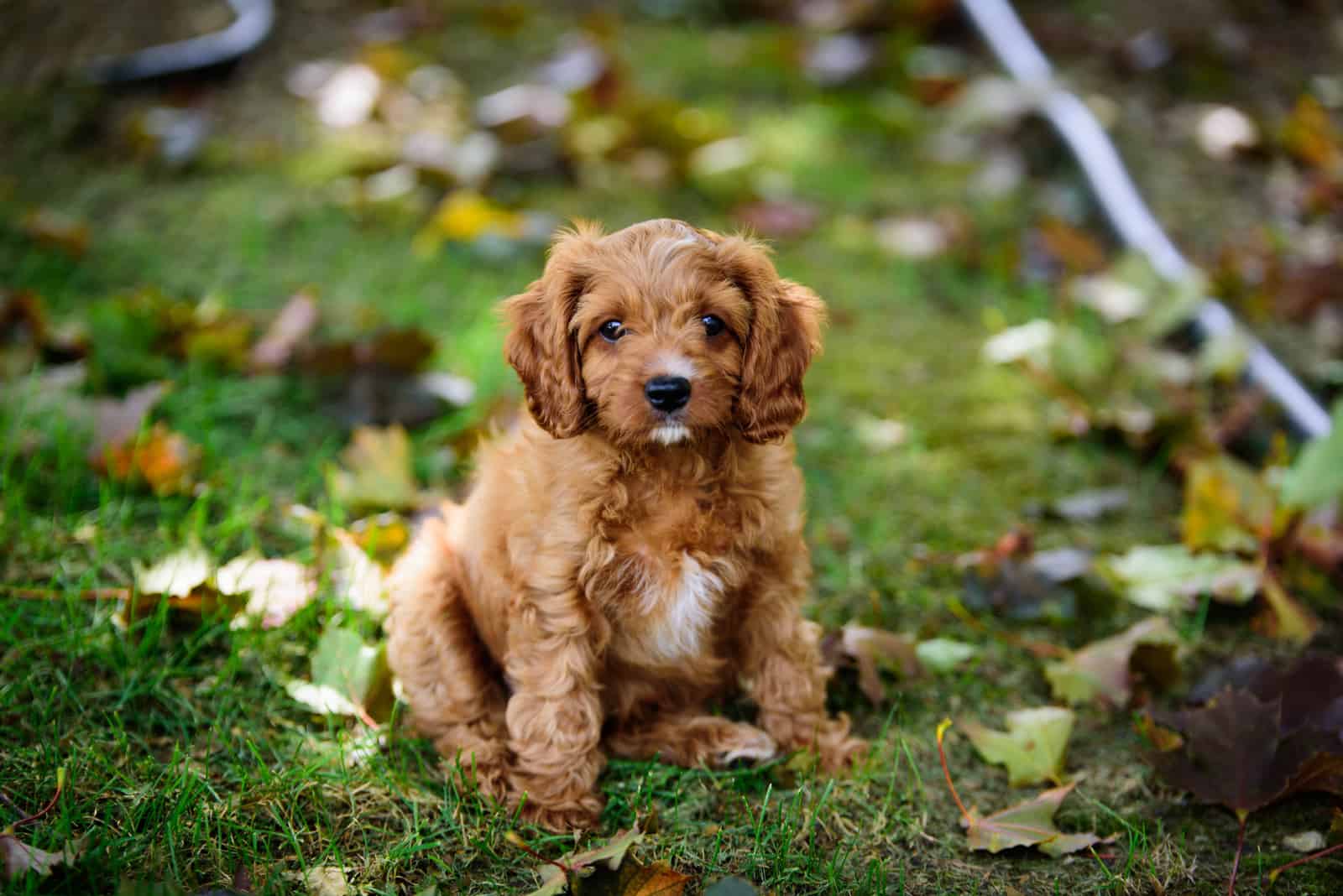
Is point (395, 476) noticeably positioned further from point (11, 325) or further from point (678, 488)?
point (11, 325)

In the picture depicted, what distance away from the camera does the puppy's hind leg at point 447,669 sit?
2.95 meters

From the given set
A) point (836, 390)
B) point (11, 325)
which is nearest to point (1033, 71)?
point (836, 390)

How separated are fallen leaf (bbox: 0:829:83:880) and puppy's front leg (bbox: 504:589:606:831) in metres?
1.00

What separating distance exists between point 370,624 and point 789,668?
4.25ft

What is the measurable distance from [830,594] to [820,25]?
569cm

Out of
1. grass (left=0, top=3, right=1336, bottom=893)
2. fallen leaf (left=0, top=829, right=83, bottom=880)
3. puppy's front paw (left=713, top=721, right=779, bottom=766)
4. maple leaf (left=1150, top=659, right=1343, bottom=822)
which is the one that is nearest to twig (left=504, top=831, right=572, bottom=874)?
grass (left=0, top=3, right=1336, bottom=893)

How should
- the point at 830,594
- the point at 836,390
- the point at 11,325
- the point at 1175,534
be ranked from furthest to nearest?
the point at 836,390 < the point at 11,325 < the point at 1175,534 < the point at 830,594

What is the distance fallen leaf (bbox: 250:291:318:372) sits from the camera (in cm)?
454

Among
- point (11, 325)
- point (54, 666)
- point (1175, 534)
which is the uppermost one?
point (11, 325)

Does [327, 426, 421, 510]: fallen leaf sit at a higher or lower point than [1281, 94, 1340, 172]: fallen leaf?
lower

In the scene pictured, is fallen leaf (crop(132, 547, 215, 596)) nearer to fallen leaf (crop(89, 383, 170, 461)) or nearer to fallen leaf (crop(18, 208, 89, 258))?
fallen leaf (crop(89, 383, 170, 461))

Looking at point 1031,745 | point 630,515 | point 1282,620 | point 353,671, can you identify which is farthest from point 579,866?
point 1282,620

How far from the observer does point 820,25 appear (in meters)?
8.12

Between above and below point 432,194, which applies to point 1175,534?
below
